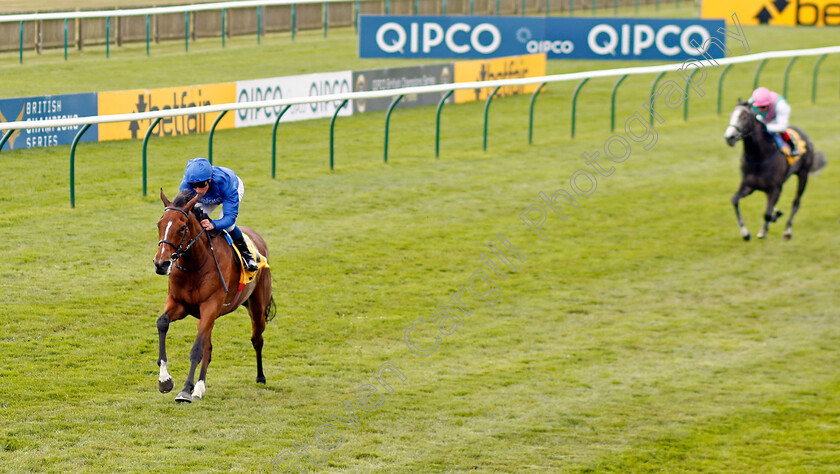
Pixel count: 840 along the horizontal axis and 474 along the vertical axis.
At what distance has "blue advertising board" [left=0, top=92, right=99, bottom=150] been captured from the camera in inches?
566

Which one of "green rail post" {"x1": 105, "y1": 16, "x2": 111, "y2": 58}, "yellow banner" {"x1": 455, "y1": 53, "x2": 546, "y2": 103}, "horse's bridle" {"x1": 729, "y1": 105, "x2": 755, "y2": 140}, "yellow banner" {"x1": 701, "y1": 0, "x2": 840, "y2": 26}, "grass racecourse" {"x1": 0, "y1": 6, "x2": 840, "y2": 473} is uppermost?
"yellow banner" {"x1": 701, "y1": 0, "x2": 840, "y2": 26}

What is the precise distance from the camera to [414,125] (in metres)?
20.0

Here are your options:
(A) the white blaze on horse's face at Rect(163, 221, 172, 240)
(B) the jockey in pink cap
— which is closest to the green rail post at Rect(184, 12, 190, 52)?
(B) the jockey in pink cap

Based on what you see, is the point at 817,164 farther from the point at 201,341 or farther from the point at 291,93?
the point at 201,341

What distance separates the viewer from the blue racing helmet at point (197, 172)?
758 centimetres

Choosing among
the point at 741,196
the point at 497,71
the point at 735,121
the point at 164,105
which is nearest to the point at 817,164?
the point at 741,196

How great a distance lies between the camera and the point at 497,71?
22.4 meters

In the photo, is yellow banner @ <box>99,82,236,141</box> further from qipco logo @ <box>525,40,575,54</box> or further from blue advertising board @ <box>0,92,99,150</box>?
qipco logo @ <box>525,40,575,54</box>

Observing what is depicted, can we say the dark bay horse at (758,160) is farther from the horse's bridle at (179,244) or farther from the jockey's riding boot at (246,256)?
the horse's bridle at (179,244)

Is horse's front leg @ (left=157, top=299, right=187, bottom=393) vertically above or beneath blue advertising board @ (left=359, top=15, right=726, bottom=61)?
beneath

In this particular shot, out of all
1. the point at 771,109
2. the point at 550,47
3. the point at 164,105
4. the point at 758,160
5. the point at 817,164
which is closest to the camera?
the point at 771,109

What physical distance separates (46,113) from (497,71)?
10.2 metres

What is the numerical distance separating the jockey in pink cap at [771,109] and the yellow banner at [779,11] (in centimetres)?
1844

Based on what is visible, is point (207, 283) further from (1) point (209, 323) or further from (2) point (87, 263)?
(2) point (87, 263)
